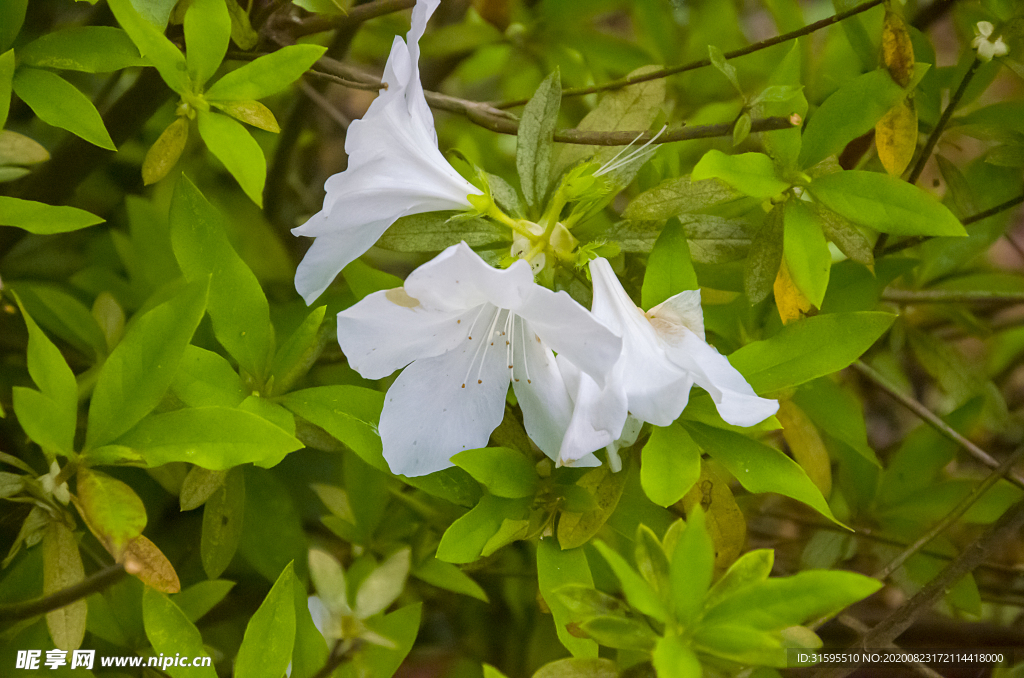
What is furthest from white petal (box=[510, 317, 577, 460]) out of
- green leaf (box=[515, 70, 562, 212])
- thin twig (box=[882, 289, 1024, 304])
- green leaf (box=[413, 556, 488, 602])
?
thin twig (box=[882, 289, 1024, 304])

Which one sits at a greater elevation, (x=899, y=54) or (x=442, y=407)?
(x=899, y=54)

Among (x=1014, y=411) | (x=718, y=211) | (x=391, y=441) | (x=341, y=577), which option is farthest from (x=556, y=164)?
(x=1014, y=411)

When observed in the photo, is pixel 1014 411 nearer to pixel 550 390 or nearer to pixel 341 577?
pixel 550 390

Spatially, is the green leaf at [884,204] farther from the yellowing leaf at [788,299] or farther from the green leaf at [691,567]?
the green leaf at [691,567]

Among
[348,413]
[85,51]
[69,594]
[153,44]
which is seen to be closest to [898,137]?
[348,413]

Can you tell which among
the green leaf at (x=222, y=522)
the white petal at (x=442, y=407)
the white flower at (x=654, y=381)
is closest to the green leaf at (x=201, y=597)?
the green leaf at (x=222, y=522)

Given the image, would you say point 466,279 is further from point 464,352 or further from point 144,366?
point 144,366
